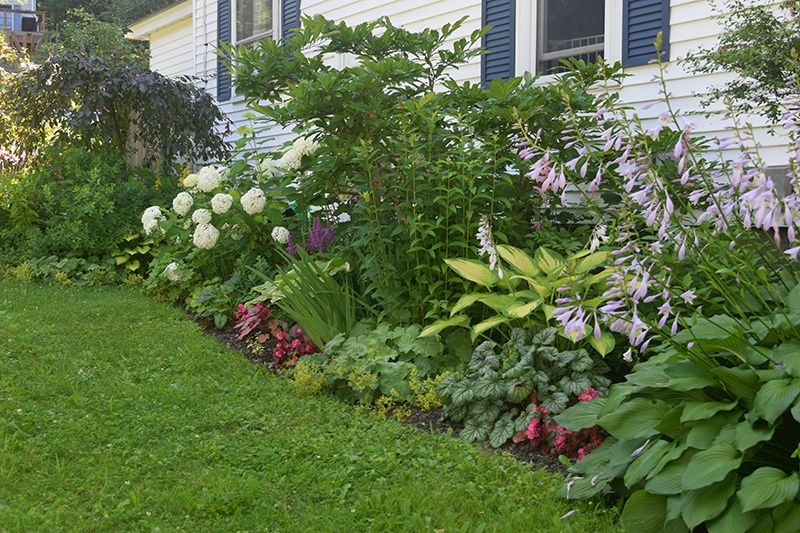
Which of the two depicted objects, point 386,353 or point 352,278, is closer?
point 386,353

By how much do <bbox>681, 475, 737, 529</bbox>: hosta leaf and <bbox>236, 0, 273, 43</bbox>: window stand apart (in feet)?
28.9

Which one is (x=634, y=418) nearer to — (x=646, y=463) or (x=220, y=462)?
(x=646, y=463)

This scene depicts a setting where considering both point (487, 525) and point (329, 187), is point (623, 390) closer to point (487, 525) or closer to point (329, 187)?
point (487, 525)

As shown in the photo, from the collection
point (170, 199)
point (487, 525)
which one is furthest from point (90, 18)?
point (487, 525)

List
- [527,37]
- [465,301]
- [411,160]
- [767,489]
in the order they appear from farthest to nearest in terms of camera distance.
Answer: [527,37]
[411,160]
[465,301]
[767,489]

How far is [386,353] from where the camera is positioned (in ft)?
13.7

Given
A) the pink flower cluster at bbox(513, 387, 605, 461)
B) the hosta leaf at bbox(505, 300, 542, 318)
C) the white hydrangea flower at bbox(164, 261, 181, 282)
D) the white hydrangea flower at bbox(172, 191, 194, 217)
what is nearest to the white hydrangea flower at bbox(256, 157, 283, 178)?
the white hydrangea flower at bbox(172, 191, 194, 217)

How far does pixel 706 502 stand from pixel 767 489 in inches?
7.0

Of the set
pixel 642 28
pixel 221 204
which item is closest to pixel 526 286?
pixel 642 28

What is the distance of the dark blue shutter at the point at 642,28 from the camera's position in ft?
17.9

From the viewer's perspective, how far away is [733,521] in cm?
225

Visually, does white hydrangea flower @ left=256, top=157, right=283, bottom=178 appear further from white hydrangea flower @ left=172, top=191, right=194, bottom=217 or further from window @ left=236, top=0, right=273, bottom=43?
window @ left=236, top=0, right=273, bottom=43

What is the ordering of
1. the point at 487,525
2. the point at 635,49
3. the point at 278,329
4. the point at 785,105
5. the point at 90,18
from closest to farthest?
the point at 487,525
the point at 785,105
the point at 278,329
the point at 635,49
the point at 90,18

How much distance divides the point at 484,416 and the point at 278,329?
188 cm
